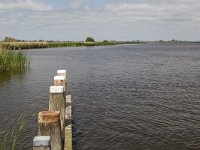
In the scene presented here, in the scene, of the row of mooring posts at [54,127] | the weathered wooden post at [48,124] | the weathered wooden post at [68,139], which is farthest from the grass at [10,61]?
the weathered wooden post at [48,124]

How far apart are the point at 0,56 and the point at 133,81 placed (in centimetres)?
1065

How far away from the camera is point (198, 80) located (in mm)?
24375

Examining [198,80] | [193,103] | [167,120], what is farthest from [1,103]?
[198,80]

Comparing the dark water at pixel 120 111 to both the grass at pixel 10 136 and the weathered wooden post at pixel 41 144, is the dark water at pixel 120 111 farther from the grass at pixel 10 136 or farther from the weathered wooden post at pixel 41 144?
the weathered wooden post at pixel 41 144

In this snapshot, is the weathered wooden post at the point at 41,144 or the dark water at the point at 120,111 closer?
the weathered wooden post at the point at 41,144

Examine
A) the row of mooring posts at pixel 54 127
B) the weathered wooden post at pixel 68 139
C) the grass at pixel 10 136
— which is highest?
the row of mooring posts at pixel 54 127

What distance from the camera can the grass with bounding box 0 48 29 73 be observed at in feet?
82.1

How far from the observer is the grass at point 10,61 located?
25.0 meters

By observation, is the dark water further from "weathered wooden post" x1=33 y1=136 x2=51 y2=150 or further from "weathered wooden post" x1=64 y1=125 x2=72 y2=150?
"weathered wooden post" x1=33 y1=136 x2=51 y2=150

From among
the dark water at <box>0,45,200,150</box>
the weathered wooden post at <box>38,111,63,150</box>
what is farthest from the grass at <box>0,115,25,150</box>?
the weathered wooden post at <box>38,111,63,150</box>

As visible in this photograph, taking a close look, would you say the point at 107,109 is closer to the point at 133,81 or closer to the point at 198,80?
the point at 133,81

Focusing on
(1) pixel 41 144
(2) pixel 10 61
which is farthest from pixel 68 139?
(2) pixel 10 61

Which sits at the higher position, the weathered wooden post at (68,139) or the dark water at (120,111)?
the weathered wooden post at (68,139)

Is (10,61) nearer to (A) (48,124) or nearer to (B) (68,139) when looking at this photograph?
(B) (68,139)
